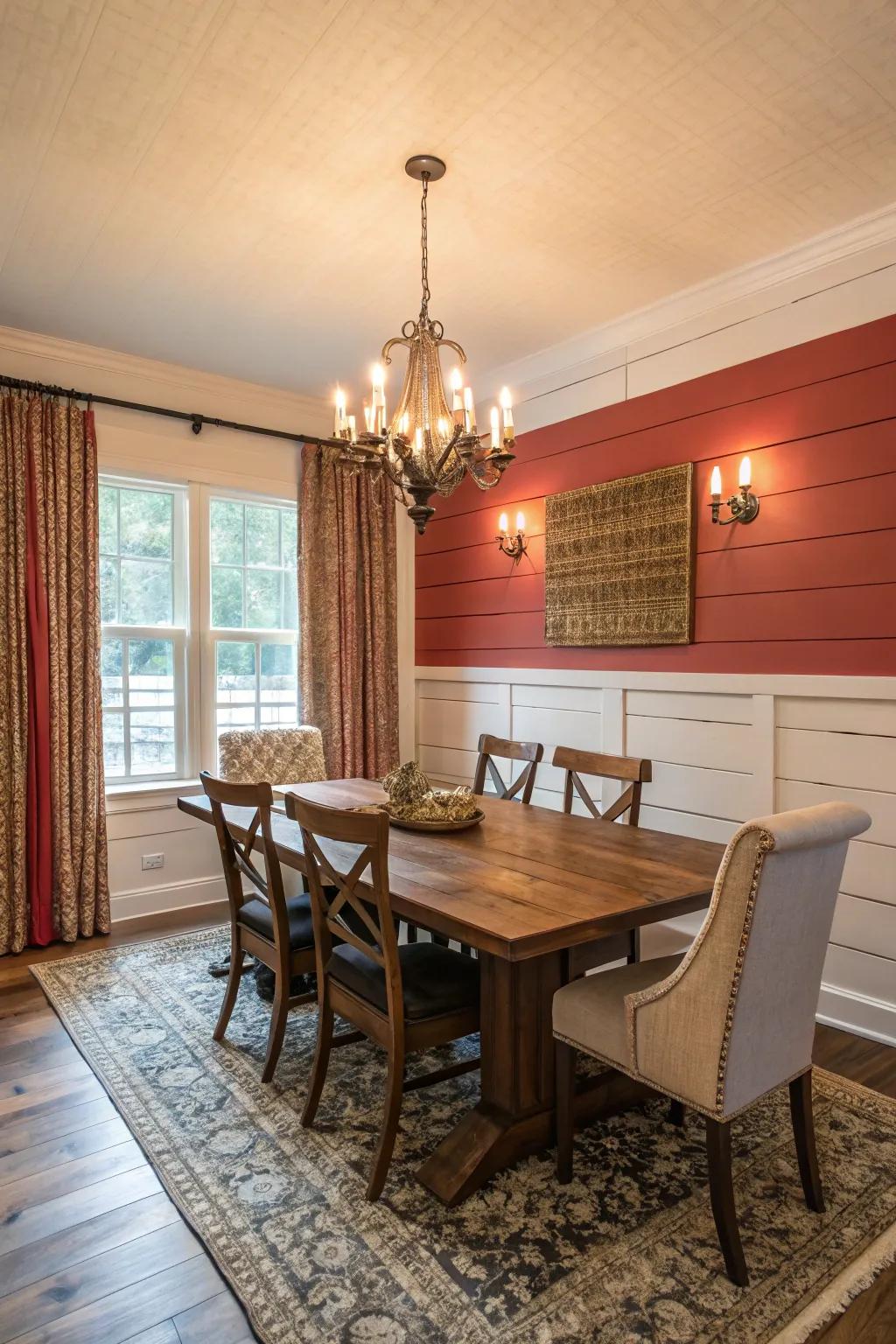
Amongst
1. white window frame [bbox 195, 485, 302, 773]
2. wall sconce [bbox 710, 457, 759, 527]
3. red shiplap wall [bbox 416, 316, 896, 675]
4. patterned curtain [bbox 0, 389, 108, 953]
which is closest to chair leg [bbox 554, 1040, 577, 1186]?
red shiplap wall [bbox 416, 316, 896, 675]

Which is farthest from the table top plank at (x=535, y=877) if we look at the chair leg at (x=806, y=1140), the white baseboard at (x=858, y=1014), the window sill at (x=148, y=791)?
the window sill at (x=148, y=791)

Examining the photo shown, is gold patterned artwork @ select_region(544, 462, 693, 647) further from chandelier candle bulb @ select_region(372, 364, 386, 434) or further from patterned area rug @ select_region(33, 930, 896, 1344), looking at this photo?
patterned area rug @ select_region(33, 930, 896, 1344)

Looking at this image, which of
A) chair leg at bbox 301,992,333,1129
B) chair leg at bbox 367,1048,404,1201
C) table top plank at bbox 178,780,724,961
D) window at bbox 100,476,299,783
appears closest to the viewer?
table top plank at bbox 178,780,724,961

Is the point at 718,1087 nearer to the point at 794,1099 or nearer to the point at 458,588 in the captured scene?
the point at 794,1099

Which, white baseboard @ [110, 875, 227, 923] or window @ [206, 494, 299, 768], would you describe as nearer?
white baseboard @ [110, 875, 227, 923]

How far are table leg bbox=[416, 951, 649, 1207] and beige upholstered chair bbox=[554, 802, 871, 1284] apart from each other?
214mm

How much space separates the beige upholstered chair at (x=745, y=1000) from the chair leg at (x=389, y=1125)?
0.48 meters

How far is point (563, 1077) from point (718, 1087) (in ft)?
1.54

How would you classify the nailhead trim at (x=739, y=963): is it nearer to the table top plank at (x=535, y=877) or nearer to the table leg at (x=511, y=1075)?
the table top plank at (x=535, y=877)

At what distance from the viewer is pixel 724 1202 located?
160cm

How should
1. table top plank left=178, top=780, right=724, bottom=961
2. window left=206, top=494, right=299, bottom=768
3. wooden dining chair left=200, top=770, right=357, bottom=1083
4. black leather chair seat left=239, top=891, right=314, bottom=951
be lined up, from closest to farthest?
table top plank left=178, top=780, right=724, bottom=961 < wooden dining chair left=200, top=770, right=357, bottom=1083 < black leather chair seat left=239, top=891, right=314, bottom=951 < window left=206, top=494, right=299, bottom=768

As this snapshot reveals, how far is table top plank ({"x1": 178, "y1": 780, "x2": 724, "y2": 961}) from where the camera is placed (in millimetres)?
1722

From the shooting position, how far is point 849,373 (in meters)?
2.80

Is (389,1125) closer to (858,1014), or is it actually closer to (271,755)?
(858,1014)
